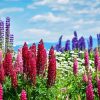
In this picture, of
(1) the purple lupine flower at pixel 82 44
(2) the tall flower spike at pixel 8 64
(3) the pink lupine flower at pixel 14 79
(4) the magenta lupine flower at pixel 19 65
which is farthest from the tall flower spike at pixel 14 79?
(1) the purple lupine flower at pixel 82 44

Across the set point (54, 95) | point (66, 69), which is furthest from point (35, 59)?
point (66, 69)

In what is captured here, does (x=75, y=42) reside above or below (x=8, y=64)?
above

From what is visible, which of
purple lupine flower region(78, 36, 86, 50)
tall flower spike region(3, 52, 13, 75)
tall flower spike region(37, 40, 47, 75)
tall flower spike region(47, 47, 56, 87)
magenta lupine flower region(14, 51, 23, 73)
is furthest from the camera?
purple lupine flower region(78, 36, 86, 50)

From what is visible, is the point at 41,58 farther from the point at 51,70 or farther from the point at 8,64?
the point at 8,64

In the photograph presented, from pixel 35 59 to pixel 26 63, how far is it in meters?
0.19

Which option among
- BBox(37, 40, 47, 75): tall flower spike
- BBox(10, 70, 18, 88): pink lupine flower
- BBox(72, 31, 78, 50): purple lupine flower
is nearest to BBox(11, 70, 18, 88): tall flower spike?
BBox(10, 70, 18, 88): pink lupine flower

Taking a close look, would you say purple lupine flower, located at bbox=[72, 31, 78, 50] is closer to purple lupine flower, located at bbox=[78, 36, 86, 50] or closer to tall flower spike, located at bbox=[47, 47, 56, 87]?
purple lupine flower, located at bbox=[78, 36, 86, 50]

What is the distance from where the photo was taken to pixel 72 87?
11.1 meters

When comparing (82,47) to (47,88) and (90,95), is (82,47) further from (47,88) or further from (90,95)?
(90,95)

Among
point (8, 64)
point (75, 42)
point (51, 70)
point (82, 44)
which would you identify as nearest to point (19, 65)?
point (8, 64)

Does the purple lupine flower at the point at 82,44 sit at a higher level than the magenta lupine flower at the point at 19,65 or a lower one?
higher

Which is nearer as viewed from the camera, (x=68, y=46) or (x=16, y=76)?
(x=16, y=76)

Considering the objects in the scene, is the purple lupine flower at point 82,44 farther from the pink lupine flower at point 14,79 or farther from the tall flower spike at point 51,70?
the pink lupine flower at point 14,79

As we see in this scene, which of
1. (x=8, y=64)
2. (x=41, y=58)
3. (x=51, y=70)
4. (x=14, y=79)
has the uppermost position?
(x=41, y=58)
